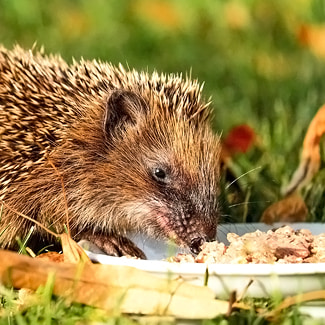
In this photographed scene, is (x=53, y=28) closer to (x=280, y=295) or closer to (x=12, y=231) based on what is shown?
(x=12, y=231)

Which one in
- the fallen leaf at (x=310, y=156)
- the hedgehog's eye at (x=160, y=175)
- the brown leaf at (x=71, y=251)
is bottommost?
the brown leaf at (x=71, y=251)

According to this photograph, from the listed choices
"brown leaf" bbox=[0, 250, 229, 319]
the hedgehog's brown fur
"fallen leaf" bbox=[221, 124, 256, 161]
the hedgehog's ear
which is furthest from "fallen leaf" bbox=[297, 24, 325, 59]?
"brown leaf" bbox=[0, 250, 229, 319]

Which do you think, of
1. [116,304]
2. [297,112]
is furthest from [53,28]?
[116,304]

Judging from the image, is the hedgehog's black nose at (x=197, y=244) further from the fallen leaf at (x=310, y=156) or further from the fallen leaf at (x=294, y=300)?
the fallen leaf at (x=310, y=156)

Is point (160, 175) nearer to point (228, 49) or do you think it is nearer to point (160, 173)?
point (160, 173)

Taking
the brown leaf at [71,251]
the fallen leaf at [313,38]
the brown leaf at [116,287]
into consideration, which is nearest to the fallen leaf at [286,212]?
the brown leaf at [71,251]
